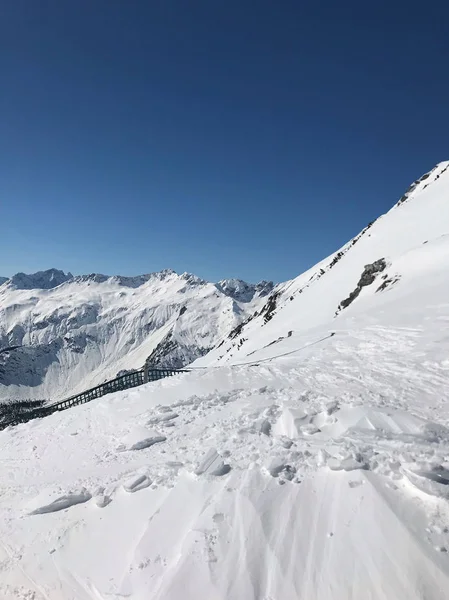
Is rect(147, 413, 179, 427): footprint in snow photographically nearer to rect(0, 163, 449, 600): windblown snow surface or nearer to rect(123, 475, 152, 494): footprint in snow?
rect(0, 163, 449, 600): windblown snow surface

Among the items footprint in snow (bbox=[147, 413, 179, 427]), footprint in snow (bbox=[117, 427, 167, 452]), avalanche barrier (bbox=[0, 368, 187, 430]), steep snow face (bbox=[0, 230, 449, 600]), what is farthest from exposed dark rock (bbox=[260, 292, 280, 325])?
footprint in snow (bbox=[117, 427, 167, 452])

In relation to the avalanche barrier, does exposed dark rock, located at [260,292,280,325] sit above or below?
above

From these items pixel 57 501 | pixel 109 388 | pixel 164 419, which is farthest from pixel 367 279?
pixel 57 501

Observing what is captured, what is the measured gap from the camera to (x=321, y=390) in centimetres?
1045

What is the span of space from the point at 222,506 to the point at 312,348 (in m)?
10.4

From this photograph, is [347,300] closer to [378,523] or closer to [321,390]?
[321,390]

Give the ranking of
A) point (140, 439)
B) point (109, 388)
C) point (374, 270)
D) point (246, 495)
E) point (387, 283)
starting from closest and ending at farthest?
1. point (246, 495)
2. point (140, 439)
3. point (109, 388)
4. point (387, 283)
5. point (374, 270)

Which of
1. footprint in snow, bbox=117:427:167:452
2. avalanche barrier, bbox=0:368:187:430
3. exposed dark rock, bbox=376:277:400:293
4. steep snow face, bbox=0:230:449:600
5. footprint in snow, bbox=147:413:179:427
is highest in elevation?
exposed dark rock, bbox=376:277:400:293

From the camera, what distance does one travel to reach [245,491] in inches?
249

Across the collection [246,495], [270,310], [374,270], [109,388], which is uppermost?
[270,310]

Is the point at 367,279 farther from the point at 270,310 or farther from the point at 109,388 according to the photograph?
the point at 270,310

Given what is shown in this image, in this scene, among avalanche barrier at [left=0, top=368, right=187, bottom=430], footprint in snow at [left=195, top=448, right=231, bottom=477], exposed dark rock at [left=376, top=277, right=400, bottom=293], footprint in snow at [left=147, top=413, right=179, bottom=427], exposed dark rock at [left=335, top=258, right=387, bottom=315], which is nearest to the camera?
footprint in snow at [left=195, top=448, right=231, bottom=477]

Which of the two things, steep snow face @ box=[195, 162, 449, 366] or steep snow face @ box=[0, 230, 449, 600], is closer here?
steep snow face @ box=[0, 230, 449, 600]

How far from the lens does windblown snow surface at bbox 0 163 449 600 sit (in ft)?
16.6
